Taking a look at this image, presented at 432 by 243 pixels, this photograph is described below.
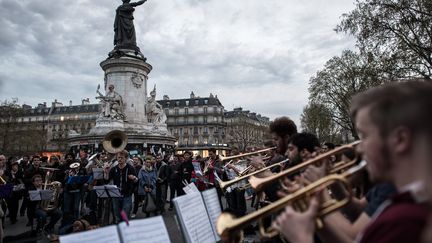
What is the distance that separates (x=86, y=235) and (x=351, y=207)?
214 cm

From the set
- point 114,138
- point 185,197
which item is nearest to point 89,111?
point 114,138

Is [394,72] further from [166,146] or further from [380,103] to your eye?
[380,103]

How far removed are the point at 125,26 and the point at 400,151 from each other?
29389 millimetres

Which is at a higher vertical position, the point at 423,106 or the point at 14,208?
the point at 423,106

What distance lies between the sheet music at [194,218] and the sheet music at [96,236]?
2.92 feet

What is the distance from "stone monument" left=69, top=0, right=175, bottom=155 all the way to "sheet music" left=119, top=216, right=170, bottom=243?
2371 cm

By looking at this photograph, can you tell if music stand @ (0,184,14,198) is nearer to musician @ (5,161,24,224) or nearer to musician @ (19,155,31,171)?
musician @ (5,161,24,224)

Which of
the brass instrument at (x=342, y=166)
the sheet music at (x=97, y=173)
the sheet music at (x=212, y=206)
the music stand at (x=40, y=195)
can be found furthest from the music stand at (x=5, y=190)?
the brass instrument at (x=342, y=166)

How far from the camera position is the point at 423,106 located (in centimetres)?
130

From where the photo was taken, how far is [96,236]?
2.25 meters

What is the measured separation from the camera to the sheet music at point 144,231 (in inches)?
93.9

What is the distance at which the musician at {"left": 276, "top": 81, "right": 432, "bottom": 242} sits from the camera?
4.16ft

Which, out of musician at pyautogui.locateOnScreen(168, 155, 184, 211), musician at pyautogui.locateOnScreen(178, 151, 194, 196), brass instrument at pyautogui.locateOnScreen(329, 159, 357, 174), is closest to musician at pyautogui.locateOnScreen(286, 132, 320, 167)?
brass instrument at pyautogui.locateOnScreen(329, 159, 357, 174)

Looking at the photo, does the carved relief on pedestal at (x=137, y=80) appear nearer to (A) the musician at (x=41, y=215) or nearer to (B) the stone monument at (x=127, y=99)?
(B) the stone monument at (x=127, y=99)
